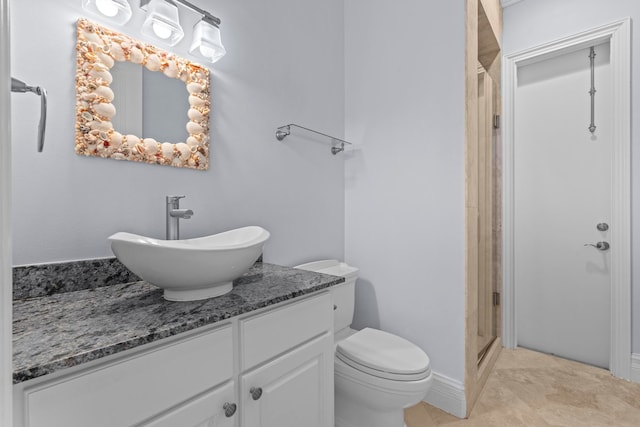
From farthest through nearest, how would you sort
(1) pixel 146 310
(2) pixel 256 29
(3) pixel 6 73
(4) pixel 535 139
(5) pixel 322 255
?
(4) pixel 535 139
(5) pixel 322 255
(2) pixel 256 29
(1) pixel 146 310
(3) pixel 6 73

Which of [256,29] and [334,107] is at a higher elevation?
[256,29]

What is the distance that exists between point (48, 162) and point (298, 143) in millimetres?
1142

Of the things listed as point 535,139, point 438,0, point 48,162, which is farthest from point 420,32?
point 48,162

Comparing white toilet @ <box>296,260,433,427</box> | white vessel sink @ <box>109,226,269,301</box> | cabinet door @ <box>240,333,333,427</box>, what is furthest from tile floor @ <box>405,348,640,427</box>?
white vessel sink @ <box>109,226,269,301</box>

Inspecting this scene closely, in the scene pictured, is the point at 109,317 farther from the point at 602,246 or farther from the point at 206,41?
the point at 602,246

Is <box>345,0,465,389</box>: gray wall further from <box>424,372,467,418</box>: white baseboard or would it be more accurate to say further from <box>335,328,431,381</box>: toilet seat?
<box>335,328,431,381</box>: toilet seat

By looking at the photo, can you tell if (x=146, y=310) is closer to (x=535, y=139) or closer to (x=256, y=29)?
(x=256, y=29)

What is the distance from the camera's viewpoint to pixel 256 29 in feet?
5.22

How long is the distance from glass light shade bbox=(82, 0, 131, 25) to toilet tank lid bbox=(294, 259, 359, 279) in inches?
52.0

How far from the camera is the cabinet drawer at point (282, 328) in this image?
34.9 inches

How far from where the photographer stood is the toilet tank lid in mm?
1776

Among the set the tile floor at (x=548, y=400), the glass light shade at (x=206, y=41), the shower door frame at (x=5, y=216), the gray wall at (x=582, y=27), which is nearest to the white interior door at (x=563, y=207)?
the gray wall at (x=582, y=27)

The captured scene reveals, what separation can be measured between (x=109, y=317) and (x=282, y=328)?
0.46 metres

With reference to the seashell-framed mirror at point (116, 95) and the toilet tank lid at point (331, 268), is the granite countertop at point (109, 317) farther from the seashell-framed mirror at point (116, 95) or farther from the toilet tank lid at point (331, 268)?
the toilet tank lid at point (331, 268)
